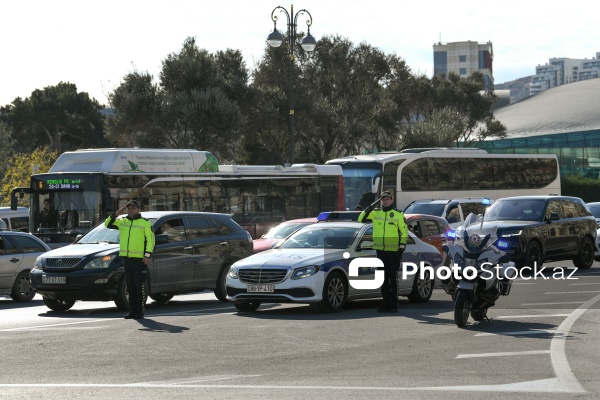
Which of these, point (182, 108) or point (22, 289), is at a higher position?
point (182, 108)

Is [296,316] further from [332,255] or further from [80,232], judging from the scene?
[80,232]

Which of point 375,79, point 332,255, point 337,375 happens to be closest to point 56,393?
point 337,375

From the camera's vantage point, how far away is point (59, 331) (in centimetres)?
1520

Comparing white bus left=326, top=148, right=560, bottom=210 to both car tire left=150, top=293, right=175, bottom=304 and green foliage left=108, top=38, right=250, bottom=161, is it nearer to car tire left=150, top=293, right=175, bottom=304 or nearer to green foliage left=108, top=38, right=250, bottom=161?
green foliage left=108, top=38, right=250, bottom=161

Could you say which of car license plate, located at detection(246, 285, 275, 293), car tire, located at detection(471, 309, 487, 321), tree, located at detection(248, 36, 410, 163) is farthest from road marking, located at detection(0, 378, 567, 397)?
tree, located at detection(248, 36, 410, 163)

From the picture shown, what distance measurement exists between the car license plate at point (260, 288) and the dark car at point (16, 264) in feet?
23.2

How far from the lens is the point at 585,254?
2828 centimetres

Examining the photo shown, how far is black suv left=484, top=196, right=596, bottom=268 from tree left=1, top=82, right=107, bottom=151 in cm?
6612

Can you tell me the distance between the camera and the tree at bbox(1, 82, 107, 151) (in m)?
91.2

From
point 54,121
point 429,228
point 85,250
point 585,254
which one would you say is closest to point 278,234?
point 429,228

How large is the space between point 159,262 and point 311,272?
3121mm

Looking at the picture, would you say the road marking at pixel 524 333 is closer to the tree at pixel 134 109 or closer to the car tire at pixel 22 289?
the car tire at pixel 22 289

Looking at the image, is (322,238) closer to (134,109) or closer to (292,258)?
(292,258)

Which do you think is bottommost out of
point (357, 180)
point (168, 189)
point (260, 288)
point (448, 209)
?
point (260, 288)
